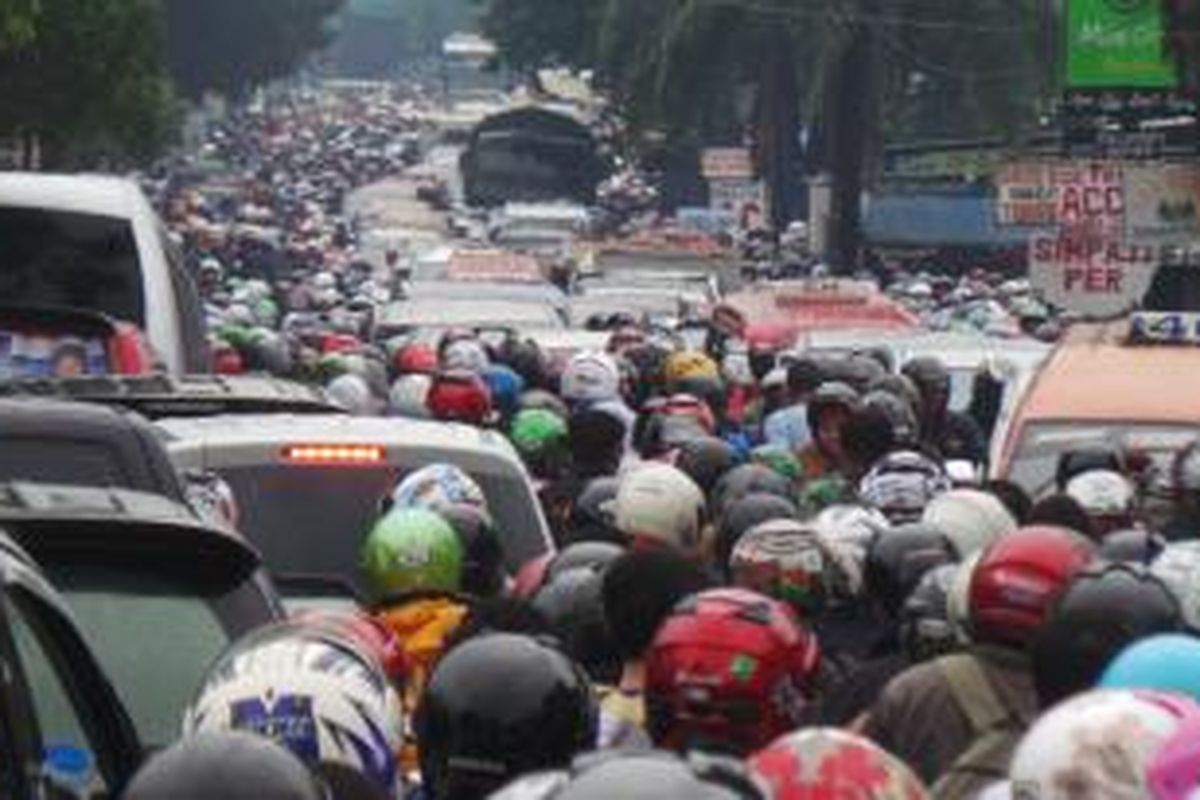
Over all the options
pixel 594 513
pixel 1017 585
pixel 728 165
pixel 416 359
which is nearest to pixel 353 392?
pixel 416 359

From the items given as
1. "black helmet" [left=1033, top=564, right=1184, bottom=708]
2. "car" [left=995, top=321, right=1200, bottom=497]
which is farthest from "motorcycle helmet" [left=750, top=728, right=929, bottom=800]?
"car" [left=995, top=321, right=1200, bottom=497]

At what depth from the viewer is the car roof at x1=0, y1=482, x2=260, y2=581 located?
7625 mm

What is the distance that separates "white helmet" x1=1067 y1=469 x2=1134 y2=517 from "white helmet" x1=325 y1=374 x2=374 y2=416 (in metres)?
6.07

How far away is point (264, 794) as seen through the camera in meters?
5.37

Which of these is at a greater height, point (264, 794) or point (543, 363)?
point (264, 794)

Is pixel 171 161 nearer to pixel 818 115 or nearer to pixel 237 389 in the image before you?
pixel 818 115

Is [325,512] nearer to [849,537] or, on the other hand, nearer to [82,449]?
[849,537]

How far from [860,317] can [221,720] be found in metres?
30.0

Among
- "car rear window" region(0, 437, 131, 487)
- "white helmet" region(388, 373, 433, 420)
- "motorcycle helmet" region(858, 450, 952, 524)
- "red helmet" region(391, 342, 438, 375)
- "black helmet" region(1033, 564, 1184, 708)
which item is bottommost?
"red helmet" region(391, 342, 438, 375)

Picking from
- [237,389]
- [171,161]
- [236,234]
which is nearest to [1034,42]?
[236,234]

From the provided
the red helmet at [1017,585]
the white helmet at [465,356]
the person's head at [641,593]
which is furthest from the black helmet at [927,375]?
the red helmet at [1017,585]

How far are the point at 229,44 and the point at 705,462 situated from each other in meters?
85.5

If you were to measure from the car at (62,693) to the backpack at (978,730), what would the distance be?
1.45m

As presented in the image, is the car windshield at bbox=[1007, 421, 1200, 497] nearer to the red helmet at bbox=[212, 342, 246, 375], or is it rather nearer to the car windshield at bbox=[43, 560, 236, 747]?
the car windshield at bbox=[43, 560, 236, 747]
